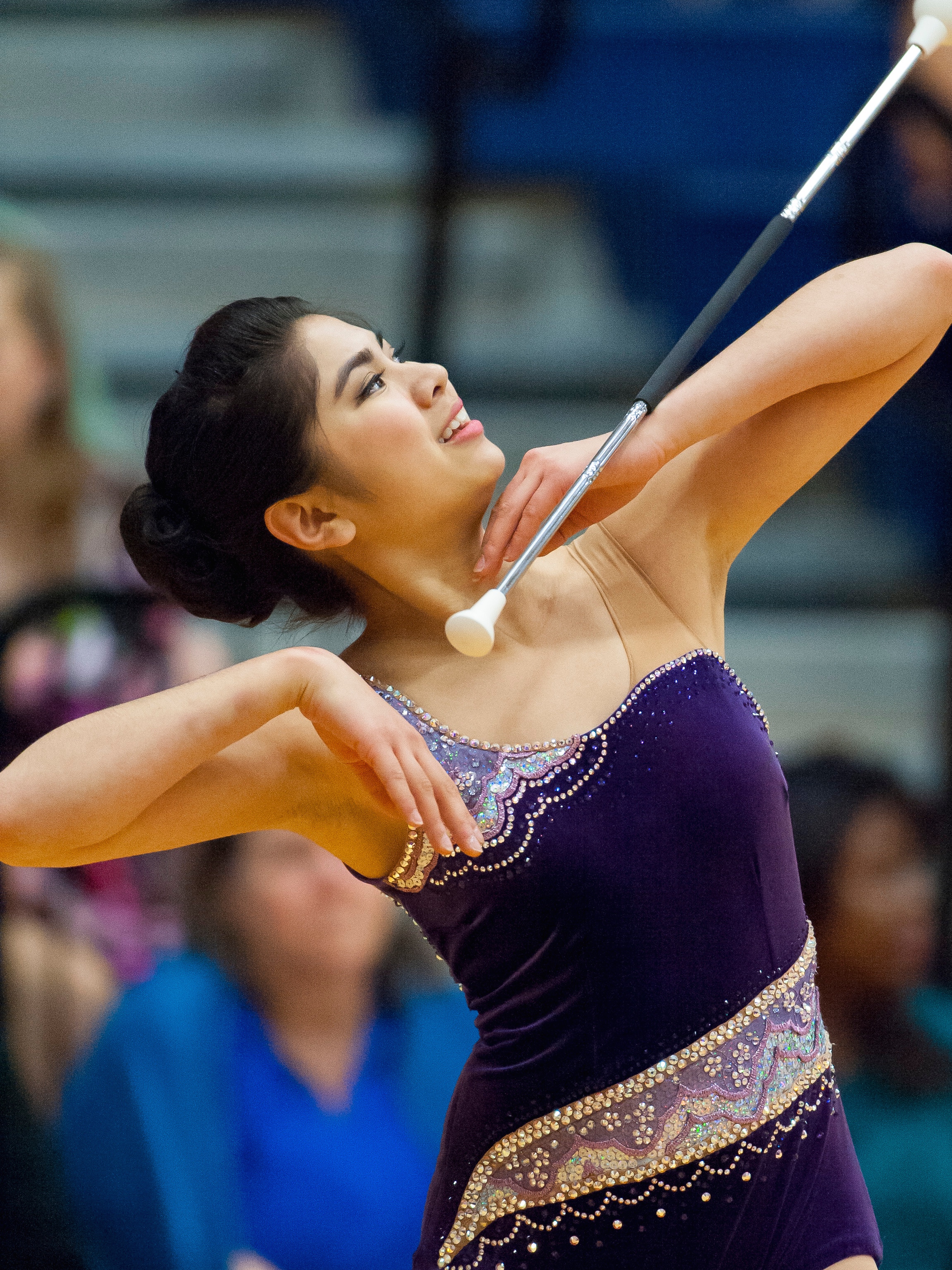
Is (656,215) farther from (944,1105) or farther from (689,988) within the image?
(689,988)

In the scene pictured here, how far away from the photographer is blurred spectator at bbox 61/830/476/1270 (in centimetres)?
200

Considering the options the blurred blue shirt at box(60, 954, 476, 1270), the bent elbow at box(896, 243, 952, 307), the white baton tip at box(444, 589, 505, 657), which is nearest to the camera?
the white baton tip at box(444, 589, 505, 657)

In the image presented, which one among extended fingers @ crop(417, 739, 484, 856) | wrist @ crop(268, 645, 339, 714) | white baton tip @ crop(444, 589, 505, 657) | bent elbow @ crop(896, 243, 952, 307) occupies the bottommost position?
extended fingers @ crop(417, 739, 484, 856)

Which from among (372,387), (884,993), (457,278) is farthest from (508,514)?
(457,278)

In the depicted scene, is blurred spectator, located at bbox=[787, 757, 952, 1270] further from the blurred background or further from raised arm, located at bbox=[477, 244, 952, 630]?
raised arm, located at bbox=[477, 244, 952, 630]

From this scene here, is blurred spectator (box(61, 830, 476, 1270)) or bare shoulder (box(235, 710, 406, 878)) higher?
bare shoulder (box(235, 710, 406, 878))

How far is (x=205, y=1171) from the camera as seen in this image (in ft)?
6.61

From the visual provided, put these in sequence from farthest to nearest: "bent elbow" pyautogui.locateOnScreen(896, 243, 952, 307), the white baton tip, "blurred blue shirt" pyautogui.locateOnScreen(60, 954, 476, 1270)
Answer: "blurred blue shirt" pyautogui.locateOnScreen(60, 954, 476, 1270), "bent elbow" pyautogui.locateOnScreen(896, 243, 952, 307), the white baton tip

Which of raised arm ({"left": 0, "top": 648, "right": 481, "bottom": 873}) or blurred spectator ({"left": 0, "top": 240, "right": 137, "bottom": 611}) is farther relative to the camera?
blurred spectator ({"left": 0, "top": 240, "right": 137, "bottom": 611})

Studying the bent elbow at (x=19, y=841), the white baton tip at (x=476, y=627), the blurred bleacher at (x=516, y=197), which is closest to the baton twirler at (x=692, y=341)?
the white baton tip at (x=476, y=627)

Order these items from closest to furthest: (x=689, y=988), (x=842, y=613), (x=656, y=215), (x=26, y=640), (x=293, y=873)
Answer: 1. (x=689, y=988)
2. (x=293, y=873)
3. (x=26, y=640)
4. (x=842, y=613)
5. (x=656, y=215)

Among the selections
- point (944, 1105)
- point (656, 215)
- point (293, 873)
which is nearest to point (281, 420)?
point (293, 873)

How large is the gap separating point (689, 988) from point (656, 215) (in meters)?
2.29

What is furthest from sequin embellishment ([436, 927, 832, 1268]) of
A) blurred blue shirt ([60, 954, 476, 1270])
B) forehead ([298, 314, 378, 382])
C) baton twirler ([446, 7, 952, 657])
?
blurred blue shirt ([60, 954, 476, 1270])
